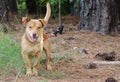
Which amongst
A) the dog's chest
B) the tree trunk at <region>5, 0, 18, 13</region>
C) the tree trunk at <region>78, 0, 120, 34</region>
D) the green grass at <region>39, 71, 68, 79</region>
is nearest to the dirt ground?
the green grass at <region>39, 71, 68, 79</region>

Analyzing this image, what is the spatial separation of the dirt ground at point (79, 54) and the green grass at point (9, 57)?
314 mm

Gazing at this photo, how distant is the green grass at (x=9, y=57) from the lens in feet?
23.5

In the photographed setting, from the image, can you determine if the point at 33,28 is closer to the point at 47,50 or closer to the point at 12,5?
the point at 47,50

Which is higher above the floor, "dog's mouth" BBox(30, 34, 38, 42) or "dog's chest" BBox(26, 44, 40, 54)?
"dog's mouth" BBox(30, 34, 38, 42)

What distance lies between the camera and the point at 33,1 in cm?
2034

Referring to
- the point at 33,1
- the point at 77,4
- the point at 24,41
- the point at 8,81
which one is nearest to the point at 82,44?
the point at 24,41

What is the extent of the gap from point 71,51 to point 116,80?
3036mm

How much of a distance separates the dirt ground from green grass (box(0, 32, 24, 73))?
0.31m

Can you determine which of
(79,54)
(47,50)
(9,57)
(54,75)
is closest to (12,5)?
(79,54)

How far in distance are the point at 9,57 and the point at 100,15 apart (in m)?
4.88

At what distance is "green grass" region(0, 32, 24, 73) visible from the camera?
23.5ft

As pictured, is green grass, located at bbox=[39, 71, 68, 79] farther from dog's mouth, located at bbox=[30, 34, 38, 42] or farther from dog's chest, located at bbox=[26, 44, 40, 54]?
dog's mouth, located at bbox=[30, 34, 38, 42]

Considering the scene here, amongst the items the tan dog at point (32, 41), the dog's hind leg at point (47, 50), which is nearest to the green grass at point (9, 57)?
the tan dog at point (32, 41)

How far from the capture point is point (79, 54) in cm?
945
